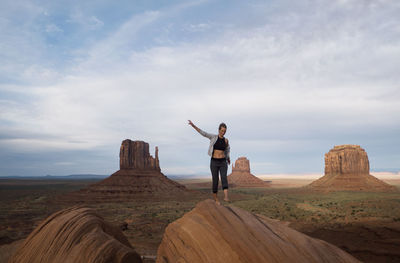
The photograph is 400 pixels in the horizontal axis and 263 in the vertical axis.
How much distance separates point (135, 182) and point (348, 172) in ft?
217

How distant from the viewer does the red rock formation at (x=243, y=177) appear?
139 m

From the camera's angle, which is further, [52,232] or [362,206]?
[362,206]

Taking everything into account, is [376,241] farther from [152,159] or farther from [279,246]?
[152,159]

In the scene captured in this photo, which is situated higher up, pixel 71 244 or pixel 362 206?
pixel 71 244

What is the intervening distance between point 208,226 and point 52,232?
5.54m

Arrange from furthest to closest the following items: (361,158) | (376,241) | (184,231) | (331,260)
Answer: (361,158) < (376,241) < (184,231) < (331,260)

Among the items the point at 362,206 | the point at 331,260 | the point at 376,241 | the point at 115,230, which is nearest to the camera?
the point at 331,260

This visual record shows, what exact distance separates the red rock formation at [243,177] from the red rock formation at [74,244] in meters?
130

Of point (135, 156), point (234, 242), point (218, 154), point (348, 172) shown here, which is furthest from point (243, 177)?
point (234, 242)

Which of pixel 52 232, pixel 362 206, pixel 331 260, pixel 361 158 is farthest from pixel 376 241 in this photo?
pixel 361 158

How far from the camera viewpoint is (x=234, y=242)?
5094mm

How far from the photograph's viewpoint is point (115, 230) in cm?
981

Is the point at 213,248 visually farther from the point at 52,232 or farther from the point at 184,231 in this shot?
the point at 52,232

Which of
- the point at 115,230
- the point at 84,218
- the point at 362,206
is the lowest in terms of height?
the point at 362,206
